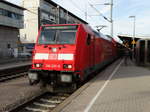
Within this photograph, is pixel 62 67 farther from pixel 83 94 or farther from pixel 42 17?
pixel 42 17

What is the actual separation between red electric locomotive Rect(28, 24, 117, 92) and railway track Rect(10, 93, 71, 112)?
473 mm

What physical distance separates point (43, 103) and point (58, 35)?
3.12 meters

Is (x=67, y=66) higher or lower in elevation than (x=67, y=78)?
higher

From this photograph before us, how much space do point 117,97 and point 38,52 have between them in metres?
3.90

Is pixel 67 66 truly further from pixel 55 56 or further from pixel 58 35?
pixel 58 35

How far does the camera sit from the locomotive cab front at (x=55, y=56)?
26.9 ft

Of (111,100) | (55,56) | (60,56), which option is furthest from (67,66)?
(111,100)

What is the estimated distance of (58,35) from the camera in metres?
9.01

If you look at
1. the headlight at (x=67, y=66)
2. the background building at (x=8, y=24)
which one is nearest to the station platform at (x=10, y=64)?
the headlight at (x=67, y=66)

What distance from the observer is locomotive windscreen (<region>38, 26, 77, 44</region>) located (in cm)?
879

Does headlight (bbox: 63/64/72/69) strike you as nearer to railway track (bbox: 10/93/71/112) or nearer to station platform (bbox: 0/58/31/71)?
railway track (bbox: 10/93/71/112)

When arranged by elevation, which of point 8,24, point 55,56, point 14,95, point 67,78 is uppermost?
point 8,24

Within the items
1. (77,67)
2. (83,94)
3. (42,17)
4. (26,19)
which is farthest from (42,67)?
(26,19)

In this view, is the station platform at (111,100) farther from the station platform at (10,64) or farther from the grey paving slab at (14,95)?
the station platform at (10,64)
